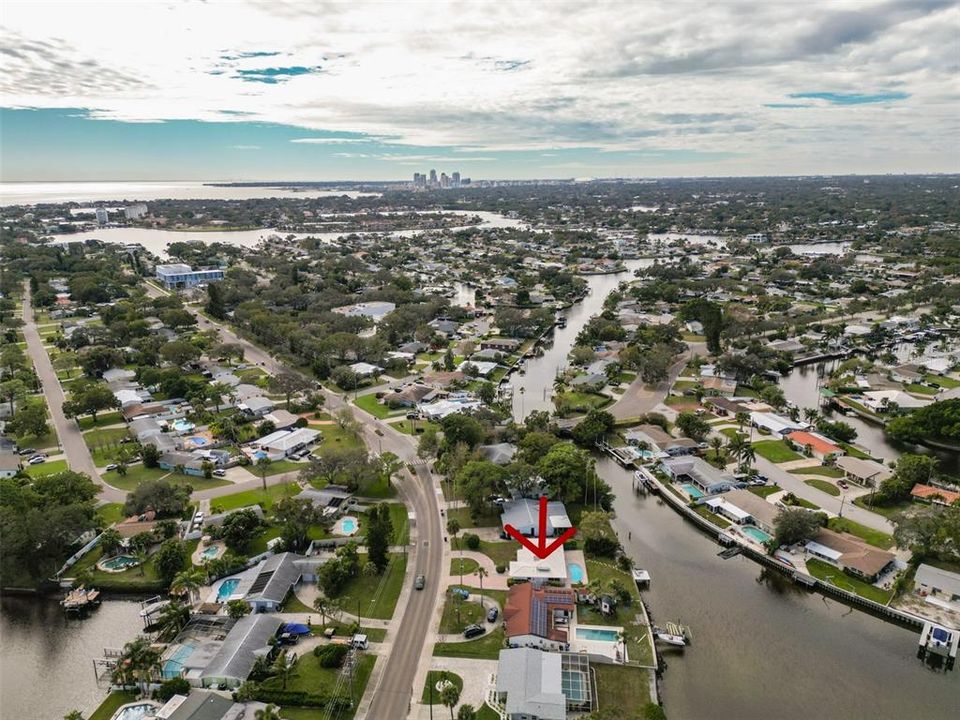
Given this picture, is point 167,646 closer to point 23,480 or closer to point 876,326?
point 23,480

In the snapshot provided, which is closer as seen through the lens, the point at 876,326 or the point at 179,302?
the point at 876,326

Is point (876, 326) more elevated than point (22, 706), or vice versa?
point (876, 326)

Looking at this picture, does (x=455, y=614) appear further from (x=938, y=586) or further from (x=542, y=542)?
(x=938, y=586)

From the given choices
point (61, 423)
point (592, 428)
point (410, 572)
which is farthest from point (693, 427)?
Result: point (61, 423)

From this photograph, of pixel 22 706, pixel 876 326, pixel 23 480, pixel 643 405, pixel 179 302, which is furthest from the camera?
pixel 179 302

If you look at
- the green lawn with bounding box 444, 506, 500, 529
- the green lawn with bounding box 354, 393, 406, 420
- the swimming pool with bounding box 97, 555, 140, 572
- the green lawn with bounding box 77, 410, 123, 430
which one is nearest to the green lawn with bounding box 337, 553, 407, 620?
the green lawn with bounding box 444, 506, 500, 529

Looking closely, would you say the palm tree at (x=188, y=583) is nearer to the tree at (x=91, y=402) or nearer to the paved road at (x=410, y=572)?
the paved road at (x=410, y=572)

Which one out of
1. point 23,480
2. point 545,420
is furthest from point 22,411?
point 545,420
